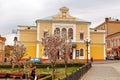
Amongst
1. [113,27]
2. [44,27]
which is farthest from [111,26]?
[44,27]

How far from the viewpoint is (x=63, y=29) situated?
69.4m

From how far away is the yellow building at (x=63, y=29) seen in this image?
227ft

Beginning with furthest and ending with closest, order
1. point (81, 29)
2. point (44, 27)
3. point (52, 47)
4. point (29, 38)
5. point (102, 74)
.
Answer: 1. point (81, 29)
2. point (29, 38)
3. point (44, 27)
4. point (102, 74)
5. point (52, 47)

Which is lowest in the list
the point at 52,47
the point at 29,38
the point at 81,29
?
the point at 52,47

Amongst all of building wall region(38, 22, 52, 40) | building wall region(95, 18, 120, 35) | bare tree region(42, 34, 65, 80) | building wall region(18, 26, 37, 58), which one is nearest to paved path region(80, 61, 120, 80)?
bare tree region(42, 34, 65, 80)

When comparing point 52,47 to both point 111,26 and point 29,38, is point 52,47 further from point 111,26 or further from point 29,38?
point 111,26

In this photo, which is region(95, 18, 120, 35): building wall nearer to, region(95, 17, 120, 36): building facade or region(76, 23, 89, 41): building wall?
region(95, 17, 120, 36): building facade

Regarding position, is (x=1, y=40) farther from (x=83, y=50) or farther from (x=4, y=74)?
(x=4, y=74)

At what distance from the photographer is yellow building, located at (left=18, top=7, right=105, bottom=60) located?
69.1 metres

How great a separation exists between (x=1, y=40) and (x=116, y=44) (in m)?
33.6

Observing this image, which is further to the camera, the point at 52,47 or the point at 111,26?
the point at 111,26

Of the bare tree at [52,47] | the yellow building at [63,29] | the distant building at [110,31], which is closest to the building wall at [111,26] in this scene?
the distant building at [110,31]

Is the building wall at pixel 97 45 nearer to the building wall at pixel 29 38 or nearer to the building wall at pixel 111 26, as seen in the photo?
the building wall at pixel 29 38

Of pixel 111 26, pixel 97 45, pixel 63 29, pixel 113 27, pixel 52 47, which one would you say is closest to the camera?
pixel 52 47
